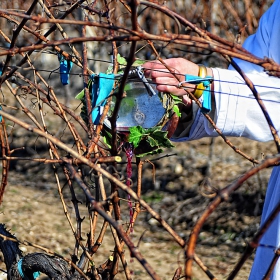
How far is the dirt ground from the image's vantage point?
4.06 m

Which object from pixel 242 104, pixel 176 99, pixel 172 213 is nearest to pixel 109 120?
pixel 176 99

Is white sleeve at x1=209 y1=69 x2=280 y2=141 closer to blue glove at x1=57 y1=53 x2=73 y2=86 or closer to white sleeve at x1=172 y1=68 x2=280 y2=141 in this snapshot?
white sleeve at x1=172 y1=68 x2=280 y2=141

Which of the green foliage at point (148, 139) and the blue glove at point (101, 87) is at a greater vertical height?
the blue glove at point (101, 87)

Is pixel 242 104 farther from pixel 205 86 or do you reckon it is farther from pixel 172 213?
pixel 172 213

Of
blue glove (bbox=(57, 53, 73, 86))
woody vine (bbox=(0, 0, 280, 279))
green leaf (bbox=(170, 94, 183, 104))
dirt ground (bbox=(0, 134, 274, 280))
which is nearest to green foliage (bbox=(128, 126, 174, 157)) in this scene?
woody vine (bbox=(0, 0, 280, 279))

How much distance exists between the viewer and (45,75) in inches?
349

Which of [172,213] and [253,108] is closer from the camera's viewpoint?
[253,108]

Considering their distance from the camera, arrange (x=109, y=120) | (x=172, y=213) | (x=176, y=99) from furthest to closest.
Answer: (x=172, y=213), (x=176, y=99), (x=109, y=120)

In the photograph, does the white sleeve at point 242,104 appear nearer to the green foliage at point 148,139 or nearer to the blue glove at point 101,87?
the green foliage at point 148,139

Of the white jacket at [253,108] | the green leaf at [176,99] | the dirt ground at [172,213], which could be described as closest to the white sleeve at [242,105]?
the white jacket at [253,108]

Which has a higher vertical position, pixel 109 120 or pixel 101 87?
pixel 101 87

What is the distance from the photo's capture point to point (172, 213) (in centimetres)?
481

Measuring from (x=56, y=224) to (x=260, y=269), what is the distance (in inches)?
108

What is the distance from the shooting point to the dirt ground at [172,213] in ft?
13.3
